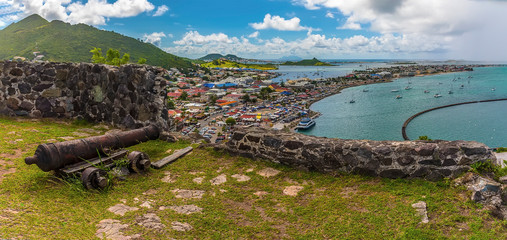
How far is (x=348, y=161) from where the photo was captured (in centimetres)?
439

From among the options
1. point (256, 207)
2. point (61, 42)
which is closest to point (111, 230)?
point (256, 207)

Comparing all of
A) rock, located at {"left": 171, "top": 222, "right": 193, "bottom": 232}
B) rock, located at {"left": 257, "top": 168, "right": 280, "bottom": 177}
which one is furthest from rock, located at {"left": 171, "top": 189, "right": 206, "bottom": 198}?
rock, located at {"left": 257, "top": 168, "right": 280, "bottom": 177}

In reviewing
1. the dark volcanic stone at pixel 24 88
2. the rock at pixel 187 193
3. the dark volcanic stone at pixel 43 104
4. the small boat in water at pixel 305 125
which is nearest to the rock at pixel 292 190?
the rock at pixel 187 193

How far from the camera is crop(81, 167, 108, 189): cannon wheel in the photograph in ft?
12.7

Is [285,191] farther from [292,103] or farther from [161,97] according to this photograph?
[292,103]

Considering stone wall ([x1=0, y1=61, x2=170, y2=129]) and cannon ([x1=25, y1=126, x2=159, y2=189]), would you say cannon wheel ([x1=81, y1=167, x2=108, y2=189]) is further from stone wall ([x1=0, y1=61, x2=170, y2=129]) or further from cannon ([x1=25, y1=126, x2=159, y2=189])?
stone wall ([x1=0, y1=61, x2=170, y2=129])

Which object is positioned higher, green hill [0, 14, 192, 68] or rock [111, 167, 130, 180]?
green hill [0, 14, 192, 68]

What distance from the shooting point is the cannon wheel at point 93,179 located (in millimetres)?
3869

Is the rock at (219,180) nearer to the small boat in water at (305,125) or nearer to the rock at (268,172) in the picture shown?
the rock at (268,172)

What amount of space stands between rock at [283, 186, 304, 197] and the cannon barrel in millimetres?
2889

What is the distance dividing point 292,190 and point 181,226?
1.65m

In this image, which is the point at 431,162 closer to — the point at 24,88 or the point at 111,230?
the point at 111,230

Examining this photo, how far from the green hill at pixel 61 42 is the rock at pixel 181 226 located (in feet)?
369

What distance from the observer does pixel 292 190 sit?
13.5 ft
